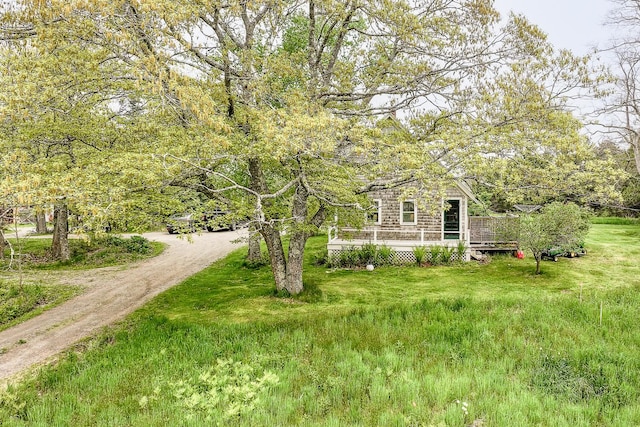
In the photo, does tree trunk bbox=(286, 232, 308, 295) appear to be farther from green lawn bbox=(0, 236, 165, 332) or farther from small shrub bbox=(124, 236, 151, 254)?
Result: small shrub bbox=(124, 236, 151, 254)

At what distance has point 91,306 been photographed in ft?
35.0

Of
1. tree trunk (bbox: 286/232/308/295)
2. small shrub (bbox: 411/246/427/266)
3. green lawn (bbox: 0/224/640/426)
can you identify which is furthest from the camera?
small shrub (bbox: 411/246/427/266)

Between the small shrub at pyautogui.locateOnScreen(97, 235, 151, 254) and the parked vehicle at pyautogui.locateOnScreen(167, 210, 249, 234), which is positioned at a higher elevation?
the parked vehicle at pyautogui.locateOnScreen(167, 210, 249, 234)

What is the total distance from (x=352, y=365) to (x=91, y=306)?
814 cm

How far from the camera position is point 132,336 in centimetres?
804

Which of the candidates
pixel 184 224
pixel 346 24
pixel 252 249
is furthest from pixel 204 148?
pixel 252 249

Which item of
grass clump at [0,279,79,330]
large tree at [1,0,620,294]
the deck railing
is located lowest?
grass clump at [0,279,79,330]

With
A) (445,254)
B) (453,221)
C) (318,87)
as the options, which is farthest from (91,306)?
(453,221)

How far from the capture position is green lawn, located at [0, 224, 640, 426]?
504cm

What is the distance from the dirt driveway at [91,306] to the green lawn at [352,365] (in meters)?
0.71

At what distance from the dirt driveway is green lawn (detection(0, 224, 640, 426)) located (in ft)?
2.34

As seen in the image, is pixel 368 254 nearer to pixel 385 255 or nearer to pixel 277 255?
pixel 385 255

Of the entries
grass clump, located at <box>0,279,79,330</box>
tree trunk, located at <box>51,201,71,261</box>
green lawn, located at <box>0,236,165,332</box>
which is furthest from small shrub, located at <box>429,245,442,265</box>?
tree trunk, located at <box>51,201,71,261</box>

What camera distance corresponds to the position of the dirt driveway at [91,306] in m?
7.52
